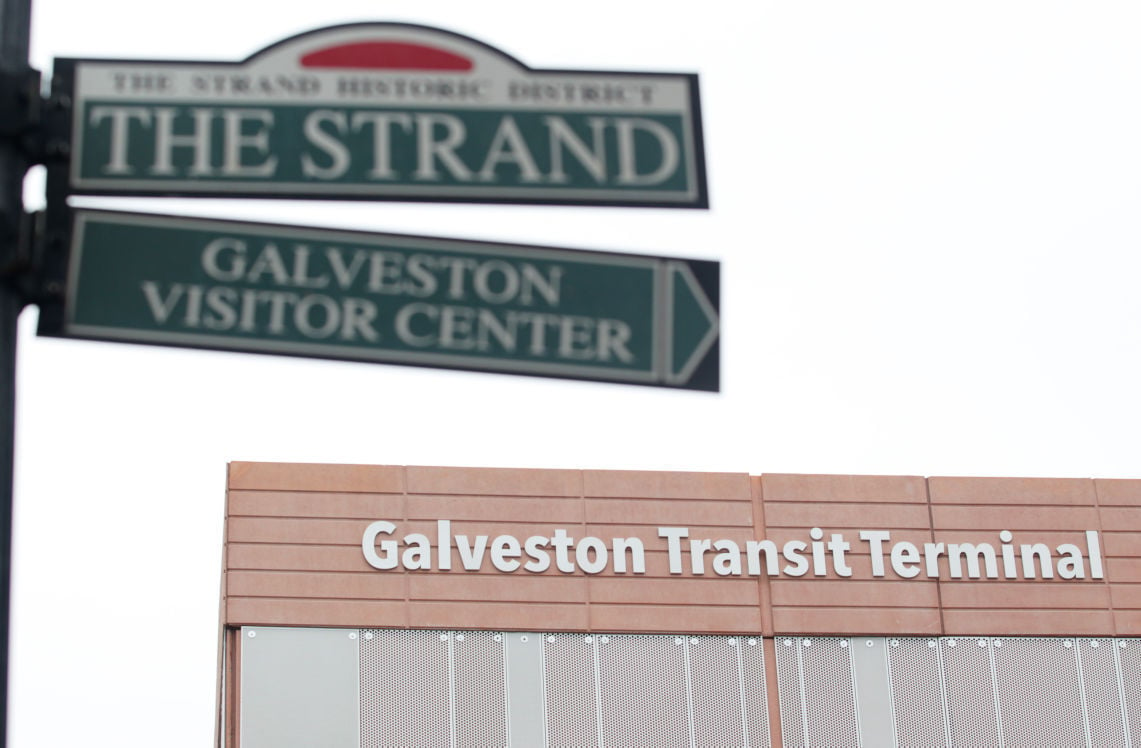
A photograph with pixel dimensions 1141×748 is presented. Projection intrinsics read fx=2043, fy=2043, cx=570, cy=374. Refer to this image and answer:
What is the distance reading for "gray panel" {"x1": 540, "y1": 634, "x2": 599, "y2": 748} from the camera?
97.8ft

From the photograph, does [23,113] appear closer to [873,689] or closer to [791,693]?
[791,693]

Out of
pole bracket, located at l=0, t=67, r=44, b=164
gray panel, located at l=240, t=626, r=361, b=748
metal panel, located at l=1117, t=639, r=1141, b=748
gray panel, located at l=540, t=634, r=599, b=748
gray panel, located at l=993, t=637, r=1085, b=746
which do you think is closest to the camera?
pole bracket, located at l=0, t=67, r=44, b=164

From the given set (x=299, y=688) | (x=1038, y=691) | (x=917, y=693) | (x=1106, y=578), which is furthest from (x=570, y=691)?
(x=1106, y=578)

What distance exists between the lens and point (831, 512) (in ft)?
104

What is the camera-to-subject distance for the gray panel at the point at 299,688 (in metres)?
28.8

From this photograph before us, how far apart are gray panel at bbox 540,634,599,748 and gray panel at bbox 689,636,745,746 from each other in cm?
159

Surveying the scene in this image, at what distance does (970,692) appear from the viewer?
31.3 metres

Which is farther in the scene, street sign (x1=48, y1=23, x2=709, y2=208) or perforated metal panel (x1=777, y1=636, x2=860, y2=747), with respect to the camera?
perforated metal panel (x1=777, y1=636, x2=860, y2=747)

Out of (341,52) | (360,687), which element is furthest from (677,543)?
(341,52)

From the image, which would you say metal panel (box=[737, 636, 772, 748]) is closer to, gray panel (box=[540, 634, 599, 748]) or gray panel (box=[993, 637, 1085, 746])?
gray panel (box=[540, 634, 599, 748])

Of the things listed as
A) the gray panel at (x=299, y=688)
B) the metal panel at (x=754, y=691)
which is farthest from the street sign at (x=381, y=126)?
the metal panel at (x=754, y=691)

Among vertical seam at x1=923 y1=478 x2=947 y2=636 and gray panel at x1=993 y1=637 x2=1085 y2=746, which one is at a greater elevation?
vertical seam at x1=923 y1=478 x2=947 y2=636

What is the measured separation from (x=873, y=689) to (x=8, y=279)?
28.0m

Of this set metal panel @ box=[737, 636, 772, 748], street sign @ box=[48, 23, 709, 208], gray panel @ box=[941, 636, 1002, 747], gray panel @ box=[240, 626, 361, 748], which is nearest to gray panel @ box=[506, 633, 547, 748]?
gray panel @ box=[240, 626, 361, 748]
